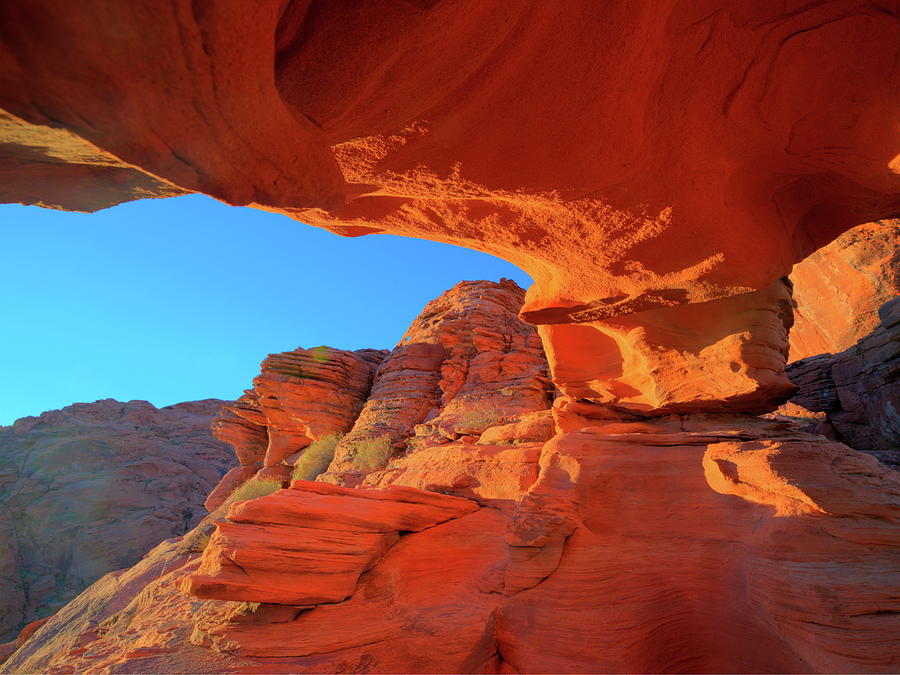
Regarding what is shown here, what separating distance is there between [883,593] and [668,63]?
184 inches

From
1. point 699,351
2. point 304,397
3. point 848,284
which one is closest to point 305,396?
point 304,397

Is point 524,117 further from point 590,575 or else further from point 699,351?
point 699,351

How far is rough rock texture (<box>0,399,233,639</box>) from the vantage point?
2248 cm

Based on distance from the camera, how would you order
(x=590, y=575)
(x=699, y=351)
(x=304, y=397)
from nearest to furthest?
(x=590, y=575) → (x=699, y=351) → (x=304, y=397)

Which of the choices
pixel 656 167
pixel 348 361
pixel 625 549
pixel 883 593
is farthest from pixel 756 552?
pixel 348 361

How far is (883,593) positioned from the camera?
354cm

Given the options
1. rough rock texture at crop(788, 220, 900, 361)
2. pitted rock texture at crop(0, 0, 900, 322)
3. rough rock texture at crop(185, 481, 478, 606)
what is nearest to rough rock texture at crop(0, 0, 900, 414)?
pitted rock texture at crop(0, 0, 900, 322)

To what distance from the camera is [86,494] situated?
2581 cm

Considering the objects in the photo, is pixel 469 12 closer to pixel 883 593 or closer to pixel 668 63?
pixel 668 63

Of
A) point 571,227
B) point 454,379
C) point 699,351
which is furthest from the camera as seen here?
point 454,379

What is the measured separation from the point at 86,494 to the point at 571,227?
110ft

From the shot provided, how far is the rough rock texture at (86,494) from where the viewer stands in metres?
22.5

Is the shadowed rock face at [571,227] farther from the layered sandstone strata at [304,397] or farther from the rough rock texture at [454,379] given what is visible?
the layered sandstone strata at [304,397]

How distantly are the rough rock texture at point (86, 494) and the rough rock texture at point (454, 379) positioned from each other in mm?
18888
